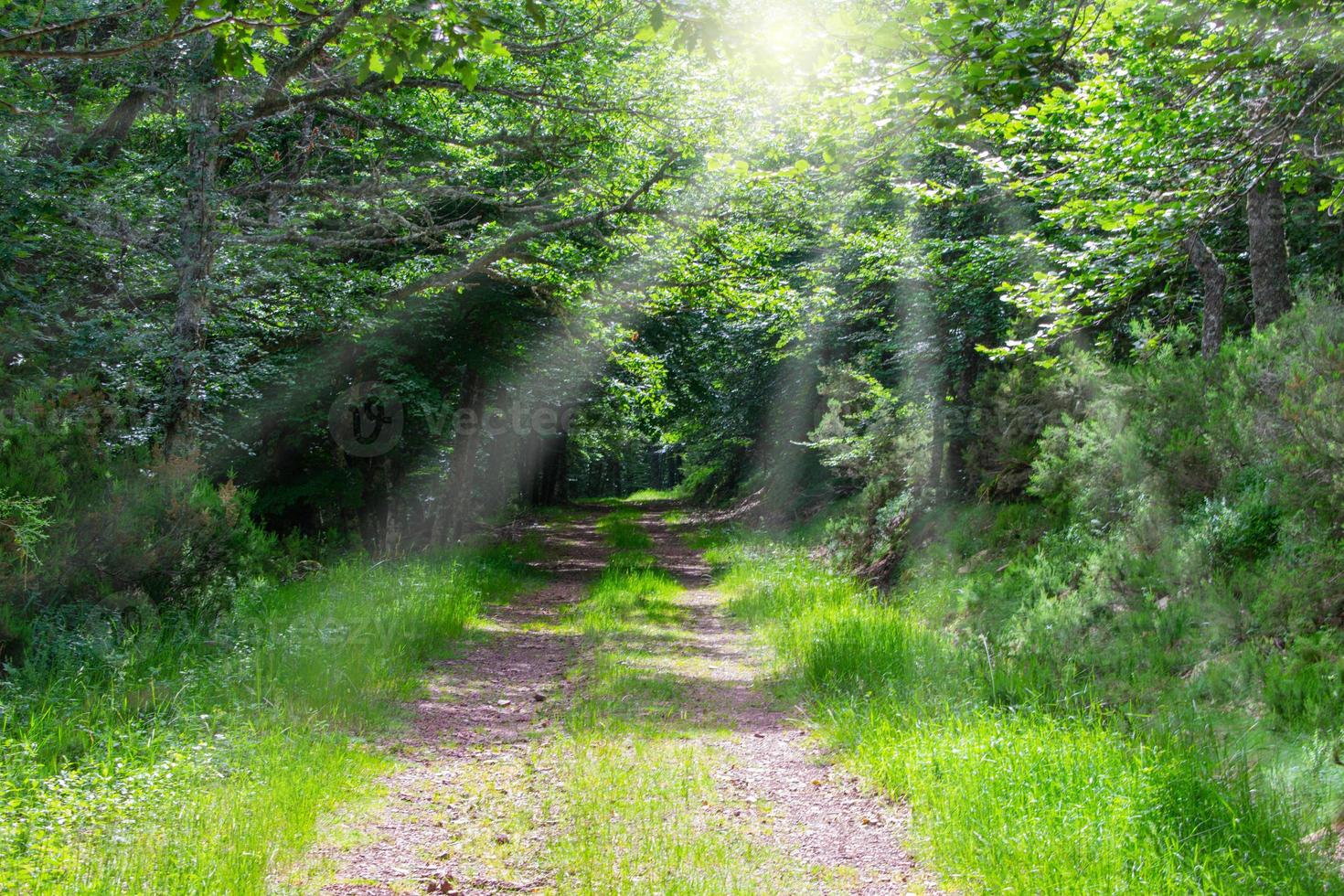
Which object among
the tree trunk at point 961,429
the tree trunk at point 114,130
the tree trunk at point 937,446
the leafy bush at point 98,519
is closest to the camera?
the leafy bush at point 98,519

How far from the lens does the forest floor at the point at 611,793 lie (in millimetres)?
4457

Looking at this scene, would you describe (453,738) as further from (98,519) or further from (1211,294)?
(1211,294)

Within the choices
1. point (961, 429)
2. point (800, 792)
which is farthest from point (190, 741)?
point (961, 429)

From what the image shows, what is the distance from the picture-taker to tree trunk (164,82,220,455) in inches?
386

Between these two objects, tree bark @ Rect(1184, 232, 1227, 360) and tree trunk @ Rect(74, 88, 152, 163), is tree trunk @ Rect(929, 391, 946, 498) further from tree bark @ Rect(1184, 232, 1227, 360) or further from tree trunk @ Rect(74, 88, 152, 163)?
tree trunk @ Rect(74, 88, 152, 163)

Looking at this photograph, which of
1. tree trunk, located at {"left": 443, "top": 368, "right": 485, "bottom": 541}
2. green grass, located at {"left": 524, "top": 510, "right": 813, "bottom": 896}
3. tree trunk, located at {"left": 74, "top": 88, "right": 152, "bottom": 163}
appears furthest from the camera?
tree trunk, located at {"left": 443, "top": 368, "right": 485, "bottom": 541}

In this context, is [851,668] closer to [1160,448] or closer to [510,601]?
[1160,448]

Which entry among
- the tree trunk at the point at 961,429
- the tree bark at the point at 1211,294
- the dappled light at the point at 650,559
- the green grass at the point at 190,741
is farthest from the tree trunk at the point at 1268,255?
the green grass at the point at 190,741

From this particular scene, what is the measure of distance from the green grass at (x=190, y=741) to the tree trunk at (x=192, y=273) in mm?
2211

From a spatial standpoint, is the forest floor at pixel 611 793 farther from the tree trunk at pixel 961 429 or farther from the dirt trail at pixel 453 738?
the tree trunk at pixel 961 429

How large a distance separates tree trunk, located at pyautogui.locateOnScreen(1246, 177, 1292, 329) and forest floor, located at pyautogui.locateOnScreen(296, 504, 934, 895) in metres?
6.25

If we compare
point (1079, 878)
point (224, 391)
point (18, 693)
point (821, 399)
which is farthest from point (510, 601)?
point (821, 399)

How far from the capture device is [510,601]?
13.6m

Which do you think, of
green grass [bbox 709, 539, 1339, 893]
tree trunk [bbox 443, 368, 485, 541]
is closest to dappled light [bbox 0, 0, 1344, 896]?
green grass [bbox 709, 539, 1339, 893]
